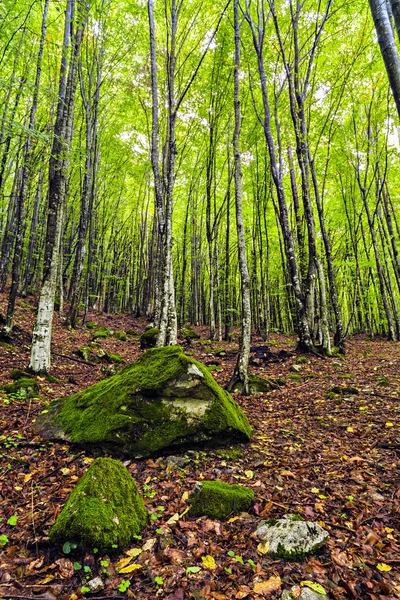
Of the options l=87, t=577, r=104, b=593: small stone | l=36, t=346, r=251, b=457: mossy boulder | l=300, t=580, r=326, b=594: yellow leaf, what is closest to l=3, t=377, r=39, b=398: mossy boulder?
l=36, t=346, r=251, b=457: mossy boulder

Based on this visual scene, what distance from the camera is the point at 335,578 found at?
7.77 feet

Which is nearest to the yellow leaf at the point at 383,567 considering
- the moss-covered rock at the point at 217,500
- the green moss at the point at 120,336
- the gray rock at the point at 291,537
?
the gray rock at the point at 291,537

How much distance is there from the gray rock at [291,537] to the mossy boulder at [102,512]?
1.20 meters

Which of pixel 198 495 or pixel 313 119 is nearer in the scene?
pixel 198 495

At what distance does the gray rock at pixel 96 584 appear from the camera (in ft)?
7.49

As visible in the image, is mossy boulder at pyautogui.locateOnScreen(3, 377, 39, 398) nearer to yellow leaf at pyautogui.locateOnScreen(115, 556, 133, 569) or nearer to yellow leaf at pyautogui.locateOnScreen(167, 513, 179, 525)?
yellow leaf at pyautogui.locateOnScreen(167, 513, 179, 525)

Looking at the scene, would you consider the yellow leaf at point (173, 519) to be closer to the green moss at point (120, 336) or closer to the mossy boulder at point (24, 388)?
the mossy boulder at point (24, 388)

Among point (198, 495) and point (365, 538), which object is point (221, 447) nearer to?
point (198, 495)

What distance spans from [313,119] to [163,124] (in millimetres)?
7302

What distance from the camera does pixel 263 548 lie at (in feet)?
8.75

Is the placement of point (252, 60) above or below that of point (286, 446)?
above

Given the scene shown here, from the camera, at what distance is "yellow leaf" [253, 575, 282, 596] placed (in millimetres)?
2256

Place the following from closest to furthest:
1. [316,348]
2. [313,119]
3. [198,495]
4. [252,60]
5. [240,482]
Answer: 1. [198,495]
2. [240,482]
3. [316,348]
4. [252,60]
5. [313,119]

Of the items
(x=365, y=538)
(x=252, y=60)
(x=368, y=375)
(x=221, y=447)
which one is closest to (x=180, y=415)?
(x=221, y=447)
